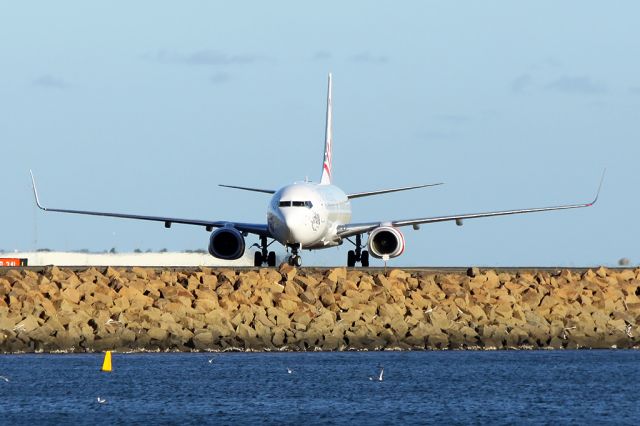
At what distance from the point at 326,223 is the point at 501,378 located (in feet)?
73.6

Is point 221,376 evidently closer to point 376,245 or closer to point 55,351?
point 55,351

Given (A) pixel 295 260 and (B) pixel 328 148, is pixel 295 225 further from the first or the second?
(B) pixel 328 148

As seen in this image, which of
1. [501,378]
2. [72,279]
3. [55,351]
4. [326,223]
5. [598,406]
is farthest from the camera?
[326,223]

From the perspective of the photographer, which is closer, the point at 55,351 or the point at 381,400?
the point at 381,400

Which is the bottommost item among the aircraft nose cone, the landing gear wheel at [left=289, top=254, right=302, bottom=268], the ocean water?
the ocean water

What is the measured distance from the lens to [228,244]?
75062 millimetres

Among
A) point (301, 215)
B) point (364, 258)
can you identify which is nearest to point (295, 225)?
point (301, 215)

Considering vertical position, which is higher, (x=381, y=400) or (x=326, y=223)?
(x=326, y=223)

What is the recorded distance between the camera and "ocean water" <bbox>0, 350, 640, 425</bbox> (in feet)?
153

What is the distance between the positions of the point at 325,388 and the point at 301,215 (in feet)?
70.2

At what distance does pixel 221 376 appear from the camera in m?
53.0

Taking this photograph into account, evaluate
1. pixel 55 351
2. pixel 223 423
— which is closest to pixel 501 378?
pixel 223 423

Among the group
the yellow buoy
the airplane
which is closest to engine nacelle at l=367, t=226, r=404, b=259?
the airplane

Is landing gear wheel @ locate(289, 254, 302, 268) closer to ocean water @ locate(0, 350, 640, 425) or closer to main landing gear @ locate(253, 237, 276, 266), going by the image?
main landing gear @ locate(253, 237, 276, 266)
